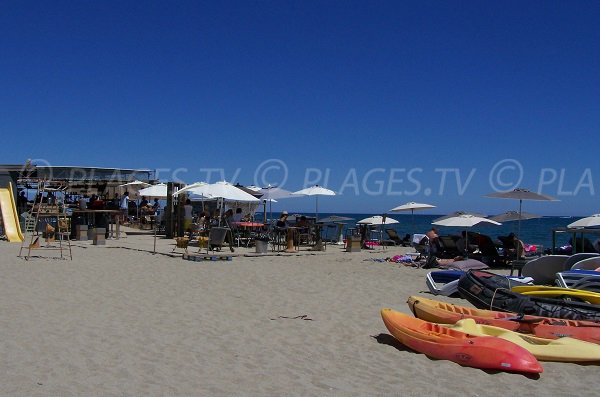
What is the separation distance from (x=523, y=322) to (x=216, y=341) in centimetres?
301

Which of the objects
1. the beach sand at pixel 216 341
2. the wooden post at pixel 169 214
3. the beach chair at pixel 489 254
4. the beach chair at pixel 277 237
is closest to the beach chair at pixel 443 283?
the beach sand at pixel 216 341

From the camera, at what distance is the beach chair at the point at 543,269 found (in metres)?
10.4

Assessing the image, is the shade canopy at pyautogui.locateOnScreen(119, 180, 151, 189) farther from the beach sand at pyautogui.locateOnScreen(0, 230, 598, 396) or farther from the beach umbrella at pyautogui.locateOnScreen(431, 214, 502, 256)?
the beach sand at pyautogui.locateOnScreen(0, 230, 598, 396)

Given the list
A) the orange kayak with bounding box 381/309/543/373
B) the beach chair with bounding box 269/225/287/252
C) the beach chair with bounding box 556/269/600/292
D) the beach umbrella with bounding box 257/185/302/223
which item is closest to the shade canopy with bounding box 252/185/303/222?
the beach umbrella with bounding box 257/185/302/223

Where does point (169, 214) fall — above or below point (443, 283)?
above

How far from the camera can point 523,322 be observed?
20.0ft

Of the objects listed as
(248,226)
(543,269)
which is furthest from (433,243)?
(248,226)

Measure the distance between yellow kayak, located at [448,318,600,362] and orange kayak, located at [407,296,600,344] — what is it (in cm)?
30

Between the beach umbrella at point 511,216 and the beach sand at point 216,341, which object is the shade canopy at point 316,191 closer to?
the beach umbrella at point 511,216

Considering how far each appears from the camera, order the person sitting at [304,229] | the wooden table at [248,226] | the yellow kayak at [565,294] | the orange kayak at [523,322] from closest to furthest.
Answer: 1. the orange kayak at [523,322]
2. the yellow kayak at [565,294]
3. the wooden table at [248,226]
4. the person sitting at [304,229]

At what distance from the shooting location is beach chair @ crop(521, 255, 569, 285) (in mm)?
10367

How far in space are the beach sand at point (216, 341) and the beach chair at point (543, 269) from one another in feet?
6.06

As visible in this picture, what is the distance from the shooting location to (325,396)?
4.25 m

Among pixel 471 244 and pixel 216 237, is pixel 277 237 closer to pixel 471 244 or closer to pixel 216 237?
pixel 216 237
